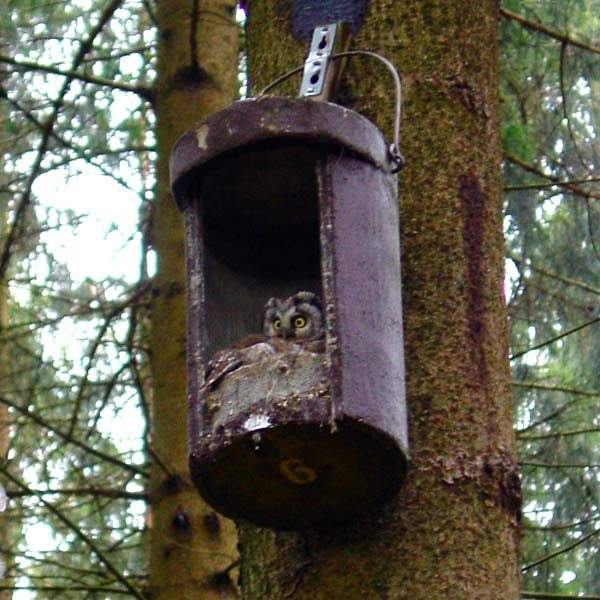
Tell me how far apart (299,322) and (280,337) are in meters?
0.05

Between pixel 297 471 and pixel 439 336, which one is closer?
pixel 297 471

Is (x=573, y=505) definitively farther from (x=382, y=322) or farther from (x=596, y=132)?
(x=382, y=322)

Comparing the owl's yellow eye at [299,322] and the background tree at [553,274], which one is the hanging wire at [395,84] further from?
the background tree at [553,274]

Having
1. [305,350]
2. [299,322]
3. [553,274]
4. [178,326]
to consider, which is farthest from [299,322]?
[553,274]

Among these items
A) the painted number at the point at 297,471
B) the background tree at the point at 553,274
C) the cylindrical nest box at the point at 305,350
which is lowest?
the painted number at the point at 297,471

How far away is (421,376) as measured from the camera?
6.56 ft

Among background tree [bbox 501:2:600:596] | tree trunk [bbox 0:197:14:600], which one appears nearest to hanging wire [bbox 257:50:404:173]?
tree trunk [bbox 0:197:14:600]

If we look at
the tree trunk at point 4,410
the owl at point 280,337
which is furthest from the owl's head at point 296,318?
the tree trunk at point 4,410

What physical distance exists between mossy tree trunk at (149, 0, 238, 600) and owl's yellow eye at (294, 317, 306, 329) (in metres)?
2.07

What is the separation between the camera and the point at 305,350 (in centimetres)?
190

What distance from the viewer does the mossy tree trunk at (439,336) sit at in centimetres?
189

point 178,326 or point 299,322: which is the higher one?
point 178,326

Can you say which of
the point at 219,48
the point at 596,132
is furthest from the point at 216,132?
the point at 596,132

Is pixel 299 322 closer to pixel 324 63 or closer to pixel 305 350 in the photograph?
pixel 305 350
